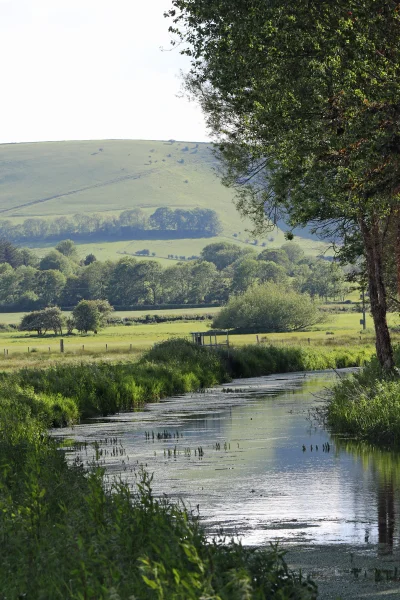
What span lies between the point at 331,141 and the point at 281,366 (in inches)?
1823

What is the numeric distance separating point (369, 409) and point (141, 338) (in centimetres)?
9323

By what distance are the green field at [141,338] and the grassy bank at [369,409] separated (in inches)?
1703

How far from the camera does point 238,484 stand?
70.8 ft

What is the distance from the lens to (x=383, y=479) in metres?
21.6

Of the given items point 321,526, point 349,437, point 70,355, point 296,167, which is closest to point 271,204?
point 349,437

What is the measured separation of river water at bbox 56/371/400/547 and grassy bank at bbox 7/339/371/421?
2.48 meters

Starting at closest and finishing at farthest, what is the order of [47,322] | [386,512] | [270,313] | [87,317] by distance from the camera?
[386,512], [270,313], [87,317], [47,322]

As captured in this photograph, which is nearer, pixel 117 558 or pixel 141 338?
pixel 117 558

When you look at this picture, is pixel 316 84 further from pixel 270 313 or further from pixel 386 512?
pixel 270 313

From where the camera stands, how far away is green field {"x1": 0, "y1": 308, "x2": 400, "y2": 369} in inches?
3558

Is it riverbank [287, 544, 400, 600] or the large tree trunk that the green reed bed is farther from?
the large tree trunk

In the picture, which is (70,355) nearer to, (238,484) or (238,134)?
(238,134)

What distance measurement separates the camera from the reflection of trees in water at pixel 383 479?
647 inches

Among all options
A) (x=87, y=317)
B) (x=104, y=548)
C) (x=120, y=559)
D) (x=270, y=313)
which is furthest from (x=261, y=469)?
(x=87, y=317)
